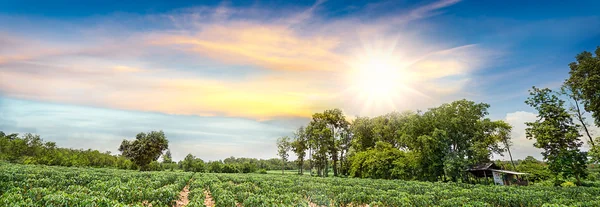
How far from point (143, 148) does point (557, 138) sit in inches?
2958

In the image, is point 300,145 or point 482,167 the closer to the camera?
point 482,167

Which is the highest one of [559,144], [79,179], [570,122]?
[570,122]

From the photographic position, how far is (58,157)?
58375 mm

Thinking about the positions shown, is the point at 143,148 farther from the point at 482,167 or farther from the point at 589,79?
the point at 589,79

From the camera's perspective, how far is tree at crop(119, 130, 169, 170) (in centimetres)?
5772

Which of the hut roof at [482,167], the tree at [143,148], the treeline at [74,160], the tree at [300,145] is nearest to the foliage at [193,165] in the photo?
the treeline at [74,160]

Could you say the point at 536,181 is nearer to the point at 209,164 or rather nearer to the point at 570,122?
the point at 570,122

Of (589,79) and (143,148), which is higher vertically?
(589,79)

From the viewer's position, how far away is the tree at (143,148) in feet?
189

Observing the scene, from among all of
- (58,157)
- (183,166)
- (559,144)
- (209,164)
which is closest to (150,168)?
(183,166)

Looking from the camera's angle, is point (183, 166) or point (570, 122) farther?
point (183, 166)

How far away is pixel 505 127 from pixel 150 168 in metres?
79.6

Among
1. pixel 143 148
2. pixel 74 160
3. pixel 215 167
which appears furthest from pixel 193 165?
pixel 74 160

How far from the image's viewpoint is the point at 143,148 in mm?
57875
